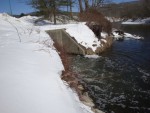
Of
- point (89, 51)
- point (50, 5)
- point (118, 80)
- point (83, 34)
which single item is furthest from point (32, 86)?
point (50, 5)

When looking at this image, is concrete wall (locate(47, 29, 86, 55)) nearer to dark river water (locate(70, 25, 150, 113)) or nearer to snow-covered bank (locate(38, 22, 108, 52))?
snow-covered bank (locate(38, 22, 108, 52))

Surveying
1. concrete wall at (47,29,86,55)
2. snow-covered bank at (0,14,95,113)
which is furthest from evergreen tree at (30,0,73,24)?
snow-covered bank at (0,14,95,113)

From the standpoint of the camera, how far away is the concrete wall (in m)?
16.0

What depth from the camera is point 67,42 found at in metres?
16.3

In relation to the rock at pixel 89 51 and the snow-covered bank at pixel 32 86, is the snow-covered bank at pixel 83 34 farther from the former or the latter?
the snow-covered bank at pixel 32 86

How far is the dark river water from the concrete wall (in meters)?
1.01

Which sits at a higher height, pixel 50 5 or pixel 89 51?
pixel 50 5

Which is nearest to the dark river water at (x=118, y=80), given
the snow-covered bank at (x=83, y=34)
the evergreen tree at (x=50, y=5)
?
the snow-covered bank at (x=83, y=34)

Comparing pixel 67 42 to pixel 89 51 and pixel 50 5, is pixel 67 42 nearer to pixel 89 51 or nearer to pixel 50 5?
pixel 89 51

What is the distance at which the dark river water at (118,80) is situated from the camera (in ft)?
25.5

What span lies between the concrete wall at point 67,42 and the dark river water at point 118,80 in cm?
101

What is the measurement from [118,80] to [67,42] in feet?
22.6

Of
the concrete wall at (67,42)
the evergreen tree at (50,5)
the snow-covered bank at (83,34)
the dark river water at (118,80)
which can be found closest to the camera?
the dark river water at (118,80)

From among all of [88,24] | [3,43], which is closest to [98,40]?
[88,24]
